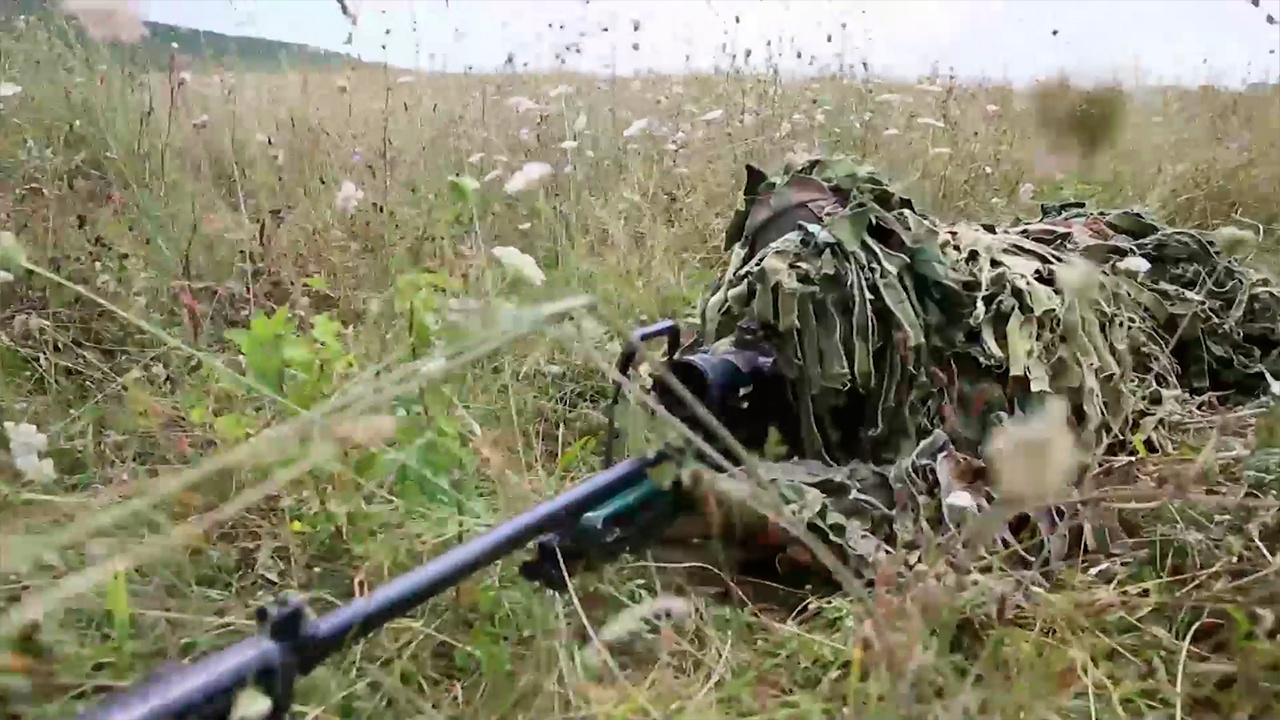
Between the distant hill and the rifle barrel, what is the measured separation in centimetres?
179

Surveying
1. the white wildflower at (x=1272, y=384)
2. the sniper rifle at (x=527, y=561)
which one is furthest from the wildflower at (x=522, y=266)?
the white wildflower at (x=1272, y=384)

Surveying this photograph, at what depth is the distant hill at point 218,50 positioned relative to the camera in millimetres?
2256

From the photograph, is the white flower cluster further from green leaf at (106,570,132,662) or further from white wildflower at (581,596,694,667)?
white wildflower at (581,596,694,667)

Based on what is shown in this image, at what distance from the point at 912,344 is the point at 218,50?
74.5 inches

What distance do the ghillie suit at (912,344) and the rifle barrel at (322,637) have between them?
372mm

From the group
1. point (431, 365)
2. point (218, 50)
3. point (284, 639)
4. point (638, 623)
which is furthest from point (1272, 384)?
point (218, 50)

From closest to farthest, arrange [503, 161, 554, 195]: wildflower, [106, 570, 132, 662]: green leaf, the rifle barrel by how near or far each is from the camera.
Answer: the rifle barrel
[106, 570, 132, 662]: green leaf
[503, 161, 554, 195]: wildflower

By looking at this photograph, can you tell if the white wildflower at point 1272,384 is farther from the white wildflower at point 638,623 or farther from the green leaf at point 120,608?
the green leaf at point 120,608

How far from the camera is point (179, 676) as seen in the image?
0.57m

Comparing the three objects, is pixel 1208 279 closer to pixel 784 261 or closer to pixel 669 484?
pixel 784 261

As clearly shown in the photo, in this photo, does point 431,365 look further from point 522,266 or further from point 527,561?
point 527,561

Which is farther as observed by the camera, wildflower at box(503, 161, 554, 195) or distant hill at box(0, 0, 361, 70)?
distant hill at box(0, 0, 361, 70)

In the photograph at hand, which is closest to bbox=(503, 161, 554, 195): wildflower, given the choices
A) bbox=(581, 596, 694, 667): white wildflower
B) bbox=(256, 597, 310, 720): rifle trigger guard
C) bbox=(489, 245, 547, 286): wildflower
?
bbox=(489, 245, 547, 286): wildflower

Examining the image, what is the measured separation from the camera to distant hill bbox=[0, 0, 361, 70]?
7.40 ft
